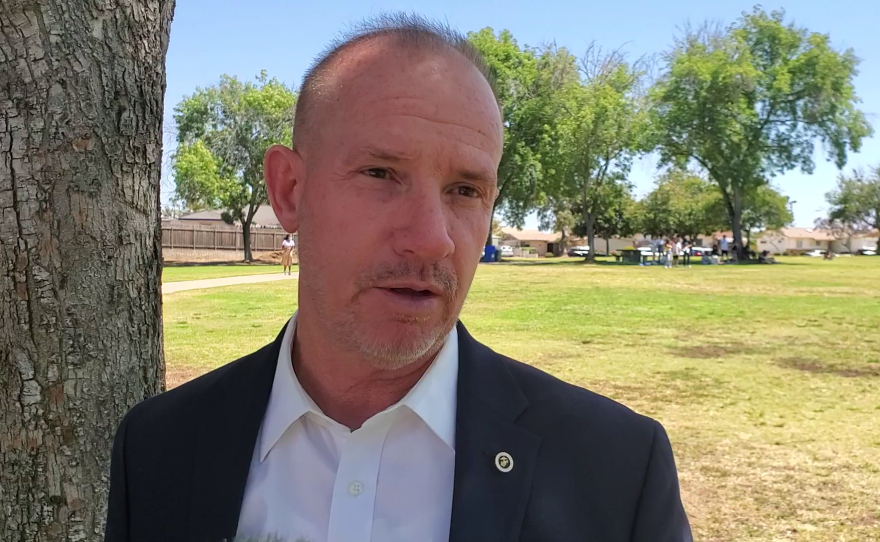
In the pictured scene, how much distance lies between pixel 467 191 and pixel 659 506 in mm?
826

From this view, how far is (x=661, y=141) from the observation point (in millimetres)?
49500

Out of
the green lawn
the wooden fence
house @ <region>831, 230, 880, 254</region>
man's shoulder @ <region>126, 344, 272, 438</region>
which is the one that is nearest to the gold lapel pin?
man's shoulder @ <region>126, 344, 272, 438</region>

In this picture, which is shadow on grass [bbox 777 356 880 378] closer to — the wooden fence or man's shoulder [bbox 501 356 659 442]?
man's shoulder [bbox 501 356 659 442]

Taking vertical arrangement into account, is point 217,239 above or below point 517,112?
below

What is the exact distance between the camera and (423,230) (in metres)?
1.57

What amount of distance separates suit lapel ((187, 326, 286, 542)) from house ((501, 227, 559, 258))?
4776 inches

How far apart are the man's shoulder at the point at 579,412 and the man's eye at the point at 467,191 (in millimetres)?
480

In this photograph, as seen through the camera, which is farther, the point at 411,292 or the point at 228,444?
the point at 228,444

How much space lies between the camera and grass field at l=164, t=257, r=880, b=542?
16.2ft

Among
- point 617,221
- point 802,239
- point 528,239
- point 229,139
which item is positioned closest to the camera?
point 229,139

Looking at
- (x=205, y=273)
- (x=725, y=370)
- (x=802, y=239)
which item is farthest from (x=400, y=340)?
(x=802, y=239)

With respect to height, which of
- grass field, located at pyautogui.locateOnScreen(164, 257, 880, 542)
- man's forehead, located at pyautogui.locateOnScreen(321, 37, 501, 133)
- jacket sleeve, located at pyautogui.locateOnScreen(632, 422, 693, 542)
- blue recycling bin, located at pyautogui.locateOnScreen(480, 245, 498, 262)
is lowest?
grass field, located at pyautogui.locateOnScreen(164, 257, 880, 542)

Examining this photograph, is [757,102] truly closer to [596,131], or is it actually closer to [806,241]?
[596,131]

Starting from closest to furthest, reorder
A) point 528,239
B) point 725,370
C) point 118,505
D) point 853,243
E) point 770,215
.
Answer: point 118,505 < point 725,370 < point 770,215 < point 853,243 < point 528,239
